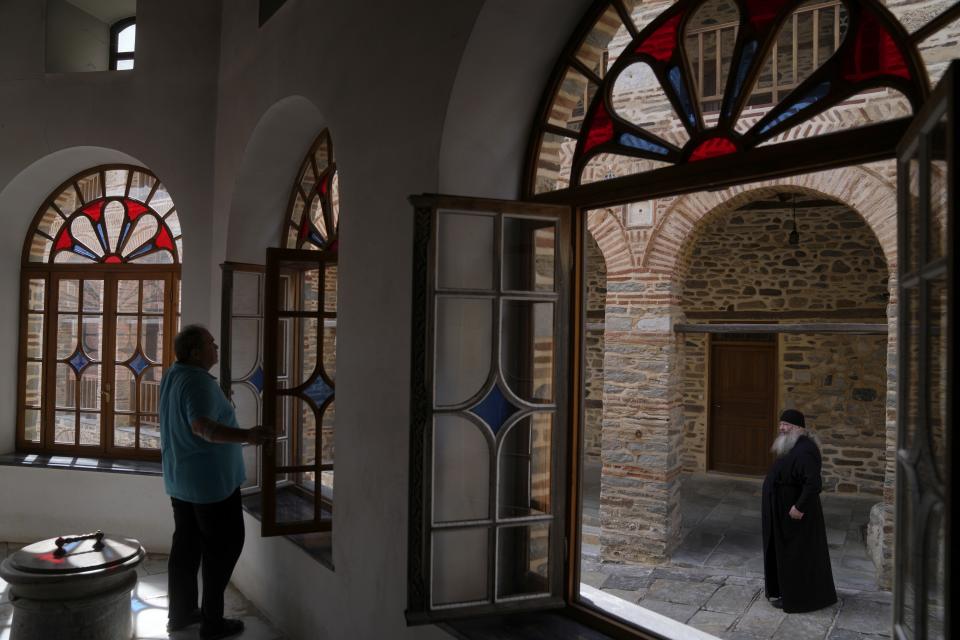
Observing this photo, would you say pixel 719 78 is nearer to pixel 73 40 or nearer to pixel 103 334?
pixel 103 334

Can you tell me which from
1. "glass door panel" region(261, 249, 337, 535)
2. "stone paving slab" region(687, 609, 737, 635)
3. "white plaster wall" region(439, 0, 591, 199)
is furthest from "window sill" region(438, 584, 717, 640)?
"stone paving slab" region(687, 609, 737, 635)

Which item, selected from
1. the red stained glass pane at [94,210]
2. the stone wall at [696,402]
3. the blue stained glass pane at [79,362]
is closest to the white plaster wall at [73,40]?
the red stained glass pane at [94,210]

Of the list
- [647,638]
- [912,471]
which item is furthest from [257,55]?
[912,471]

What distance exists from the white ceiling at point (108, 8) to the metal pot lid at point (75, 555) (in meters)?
4.27

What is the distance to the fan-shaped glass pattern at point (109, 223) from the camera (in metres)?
5.80

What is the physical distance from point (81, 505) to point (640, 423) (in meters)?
4.84

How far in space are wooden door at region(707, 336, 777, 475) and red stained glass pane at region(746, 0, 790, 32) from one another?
889cm

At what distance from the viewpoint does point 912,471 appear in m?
1.56

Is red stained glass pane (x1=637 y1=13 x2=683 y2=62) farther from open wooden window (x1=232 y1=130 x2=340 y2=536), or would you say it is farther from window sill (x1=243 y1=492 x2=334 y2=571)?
window sill (x1=243 y1=492 x2=334 y2=571)

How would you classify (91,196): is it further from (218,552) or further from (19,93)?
(218,552)

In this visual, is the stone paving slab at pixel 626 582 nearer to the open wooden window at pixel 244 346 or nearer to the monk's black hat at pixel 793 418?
the monk's black hat at pixel 793 418

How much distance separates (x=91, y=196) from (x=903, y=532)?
6.02 m

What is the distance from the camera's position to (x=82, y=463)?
219 inches

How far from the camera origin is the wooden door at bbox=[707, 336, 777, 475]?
1052 cm
